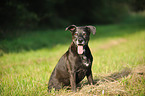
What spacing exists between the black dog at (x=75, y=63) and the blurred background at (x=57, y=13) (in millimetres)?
8809

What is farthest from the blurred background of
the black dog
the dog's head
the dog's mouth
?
the dog's mouth

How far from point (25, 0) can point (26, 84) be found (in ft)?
43.7

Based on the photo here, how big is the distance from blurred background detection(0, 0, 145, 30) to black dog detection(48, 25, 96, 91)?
28.9ft

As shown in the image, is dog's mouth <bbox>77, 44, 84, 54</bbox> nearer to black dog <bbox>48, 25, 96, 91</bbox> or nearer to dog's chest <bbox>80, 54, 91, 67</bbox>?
black dog <bbox>48, 25, 96, 91</bbox>

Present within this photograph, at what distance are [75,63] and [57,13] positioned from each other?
18.9m

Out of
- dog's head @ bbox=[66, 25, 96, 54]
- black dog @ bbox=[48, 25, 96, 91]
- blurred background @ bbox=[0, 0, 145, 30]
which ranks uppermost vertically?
blurred background @ bbox=[0, 0, 145, 30]

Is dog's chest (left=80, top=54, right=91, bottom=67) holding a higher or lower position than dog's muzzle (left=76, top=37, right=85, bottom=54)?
lower

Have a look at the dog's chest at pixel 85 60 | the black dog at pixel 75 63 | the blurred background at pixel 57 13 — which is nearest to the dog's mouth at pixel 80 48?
the black dog at pixel 75 63

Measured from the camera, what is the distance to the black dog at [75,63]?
3.84 metres

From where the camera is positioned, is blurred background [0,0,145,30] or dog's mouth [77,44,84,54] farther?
blurred background [0,0,145,30]

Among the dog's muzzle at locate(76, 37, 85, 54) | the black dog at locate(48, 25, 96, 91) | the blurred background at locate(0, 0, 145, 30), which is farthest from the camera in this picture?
the blurred background at locate(0, 0, 145, 30)

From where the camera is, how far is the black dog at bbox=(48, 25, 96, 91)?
3838 millimetres

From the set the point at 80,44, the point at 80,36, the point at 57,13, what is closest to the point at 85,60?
the point at 80,44

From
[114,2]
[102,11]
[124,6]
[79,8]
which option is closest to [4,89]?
[79,8]
